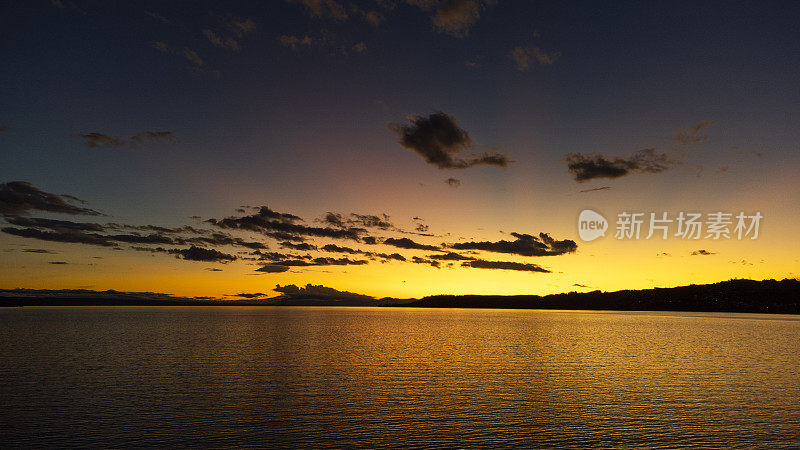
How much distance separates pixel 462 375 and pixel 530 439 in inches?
930

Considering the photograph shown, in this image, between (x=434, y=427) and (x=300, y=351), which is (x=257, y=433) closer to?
(x=434, y=427)

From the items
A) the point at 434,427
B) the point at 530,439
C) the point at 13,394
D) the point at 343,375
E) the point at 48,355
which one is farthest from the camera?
the point at 48,355

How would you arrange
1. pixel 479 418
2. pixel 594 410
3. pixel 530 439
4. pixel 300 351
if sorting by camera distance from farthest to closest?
pixel 300 351 → pixel 594 410 → pixel 479 418 → pixel 530 439

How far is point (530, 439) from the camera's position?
30.3 m

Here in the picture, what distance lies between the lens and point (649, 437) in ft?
101

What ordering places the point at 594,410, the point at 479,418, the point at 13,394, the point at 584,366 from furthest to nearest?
the point at 584,366 < the point at 13,394 < the point at 594,410 < the point at 479,418

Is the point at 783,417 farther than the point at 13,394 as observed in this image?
No

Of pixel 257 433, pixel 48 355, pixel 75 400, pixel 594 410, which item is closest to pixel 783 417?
pixel 594 410

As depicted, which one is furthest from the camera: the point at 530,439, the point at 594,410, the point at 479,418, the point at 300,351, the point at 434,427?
the point at 300,351

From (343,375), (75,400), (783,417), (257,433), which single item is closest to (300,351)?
(343,375)

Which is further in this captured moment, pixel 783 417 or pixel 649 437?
pixel 783 417

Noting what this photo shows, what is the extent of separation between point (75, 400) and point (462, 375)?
3664cm

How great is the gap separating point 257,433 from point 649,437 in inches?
995

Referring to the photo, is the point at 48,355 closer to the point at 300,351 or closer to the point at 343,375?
the point at 300,351
